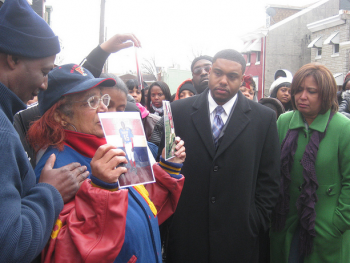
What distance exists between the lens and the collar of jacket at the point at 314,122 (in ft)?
9.41

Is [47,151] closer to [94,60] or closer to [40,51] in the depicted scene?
[40,51]

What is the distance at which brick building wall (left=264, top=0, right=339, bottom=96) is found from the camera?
27.7 meters

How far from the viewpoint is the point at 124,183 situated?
4.57ft

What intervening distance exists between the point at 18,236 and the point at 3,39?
0.79 metres

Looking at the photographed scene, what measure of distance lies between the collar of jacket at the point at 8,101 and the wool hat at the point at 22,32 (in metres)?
0.16

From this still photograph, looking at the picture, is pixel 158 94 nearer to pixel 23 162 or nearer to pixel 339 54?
pixel 23 162

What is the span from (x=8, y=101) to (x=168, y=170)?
1046 mm

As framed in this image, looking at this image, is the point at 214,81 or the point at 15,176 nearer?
the point at 15,176

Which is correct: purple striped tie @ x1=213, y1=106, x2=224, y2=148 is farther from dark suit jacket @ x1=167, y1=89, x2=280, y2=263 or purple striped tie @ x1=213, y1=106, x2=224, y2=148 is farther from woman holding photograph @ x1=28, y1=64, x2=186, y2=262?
woman holding photograph @ x1=28, y1=64, x2=186, y2=262

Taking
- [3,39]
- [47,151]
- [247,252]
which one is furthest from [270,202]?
[3,39]

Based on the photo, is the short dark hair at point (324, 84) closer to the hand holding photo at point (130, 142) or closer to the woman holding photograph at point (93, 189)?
the woman holding photograph at point (93, 189)

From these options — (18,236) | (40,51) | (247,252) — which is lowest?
(247,252)

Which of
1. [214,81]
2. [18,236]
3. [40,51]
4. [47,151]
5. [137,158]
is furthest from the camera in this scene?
[214,81]

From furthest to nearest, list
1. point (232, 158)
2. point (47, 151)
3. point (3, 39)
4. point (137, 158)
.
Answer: point (232, 158), point (47, 151), point (137, 158), point (3, 39)
